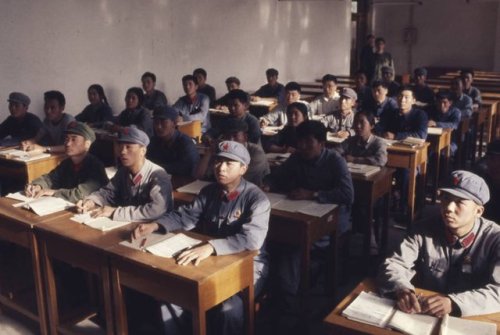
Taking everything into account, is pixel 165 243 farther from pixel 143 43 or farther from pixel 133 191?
pixel 143 43

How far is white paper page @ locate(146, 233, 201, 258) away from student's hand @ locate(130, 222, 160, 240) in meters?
0.13

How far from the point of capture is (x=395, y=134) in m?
5.68

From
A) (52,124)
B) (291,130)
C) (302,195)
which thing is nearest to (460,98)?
(291,130)

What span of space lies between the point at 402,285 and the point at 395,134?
3717mm

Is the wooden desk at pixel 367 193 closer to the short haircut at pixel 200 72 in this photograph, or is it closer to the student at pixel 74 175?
the student at pixel 74 175

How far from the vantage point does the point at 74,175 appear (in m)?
3.68

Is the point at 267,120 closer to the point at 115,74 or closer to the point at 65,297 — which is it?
the point at 115,74

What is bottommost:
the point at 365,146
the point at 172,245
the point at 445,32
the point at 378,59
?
the point at 172,245

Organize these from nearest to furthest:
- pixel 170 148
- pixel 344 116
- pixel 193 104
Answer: pixel 170 148 → pixel 344 116 → pixel 193 104

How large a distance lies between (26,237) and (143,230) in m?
0.79

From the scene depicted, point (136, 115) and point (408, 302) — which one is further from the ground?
point (136, 115)

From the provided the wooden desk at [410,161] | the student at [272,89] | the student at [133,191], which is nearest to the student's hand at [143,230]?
the student at [133,191]

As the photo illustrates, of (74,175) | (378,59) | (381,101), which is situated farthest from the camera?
(378,59)

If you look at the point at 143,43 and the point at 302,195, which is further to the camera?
the point at 143,43
